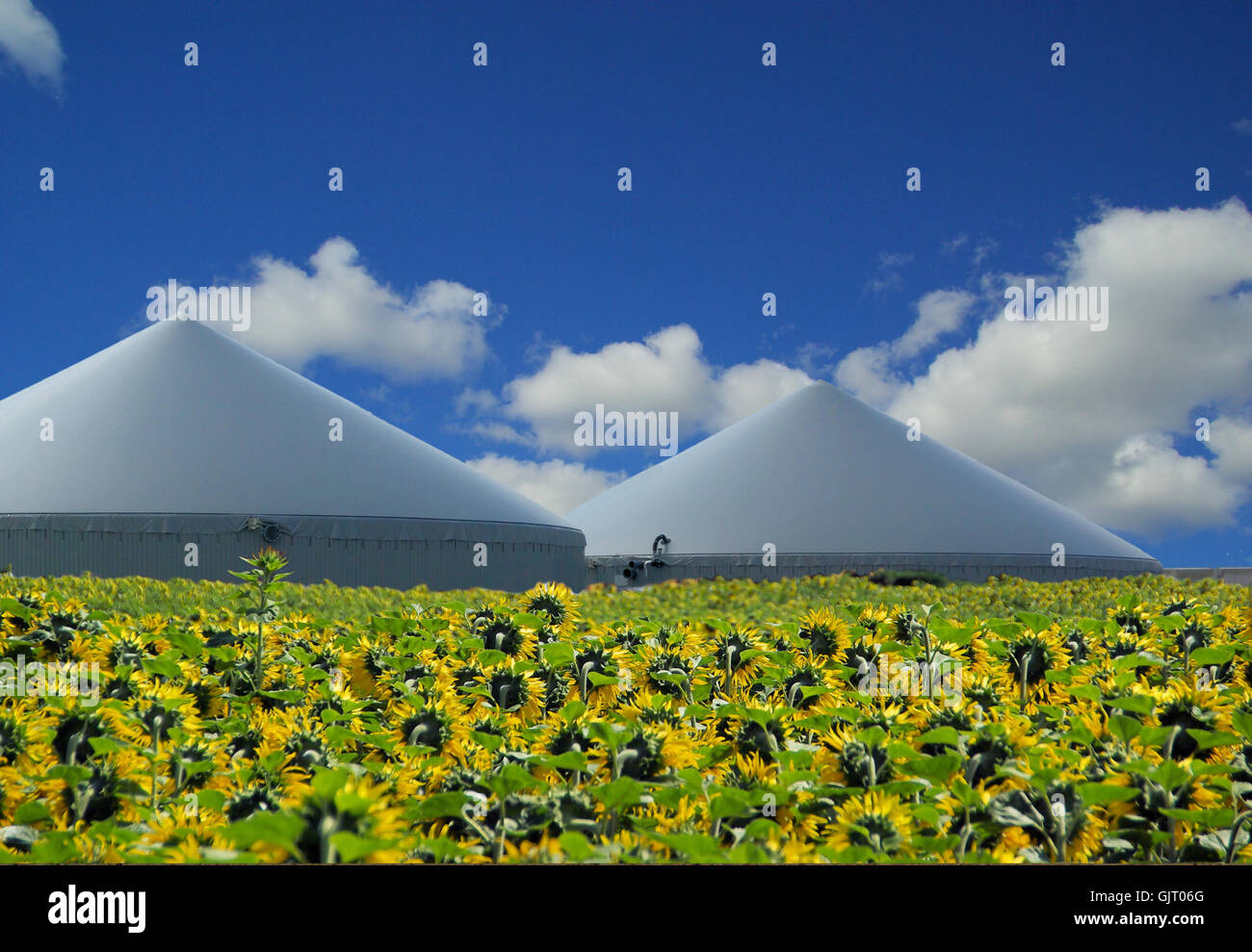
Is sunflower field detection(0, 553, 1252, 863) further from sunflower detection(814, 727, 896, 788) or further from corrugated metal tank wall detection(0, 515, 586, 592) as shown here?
corrugated metal tank wall detection(0, 515, 586, 592)

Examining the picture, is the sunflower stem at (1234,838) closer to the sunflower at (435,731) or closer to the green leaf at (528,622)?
the sunflower at (435,731)

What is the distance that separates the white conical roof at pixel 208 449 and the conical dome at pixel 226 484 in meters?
0.06

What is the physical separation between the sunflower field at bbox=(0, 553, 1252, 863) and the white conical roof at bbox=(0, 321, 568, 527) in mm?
22576

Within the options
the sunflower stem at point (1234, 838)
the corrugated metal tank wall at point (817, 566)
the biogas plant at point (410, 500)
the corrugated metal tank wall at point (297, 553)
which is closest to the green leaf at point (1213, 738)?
the sunflower stem at point (1234, 838)

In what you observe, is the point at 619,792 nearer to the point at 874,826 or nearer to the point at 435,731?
the point at 874,826

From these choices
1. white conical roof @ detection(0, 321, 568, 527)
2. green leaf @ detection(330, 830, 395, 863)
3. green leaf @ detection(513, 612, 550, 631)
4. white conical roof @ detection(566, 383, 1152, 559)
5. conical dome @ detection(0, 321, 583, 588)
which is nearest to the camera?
green leaf @ detection(330, 830, 395, 863)

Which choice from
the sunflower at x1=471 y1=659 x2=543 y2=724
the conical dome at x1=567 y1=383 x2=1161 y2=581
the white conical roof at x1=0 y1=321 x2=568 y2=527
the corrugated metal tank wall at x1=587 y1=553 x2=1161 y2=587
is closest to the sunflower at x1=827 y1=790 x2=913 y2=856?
the sunflower at x1=471 y1=659 x2=543 y2=724

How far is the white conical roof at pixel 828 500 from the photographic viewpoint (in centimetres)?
3503

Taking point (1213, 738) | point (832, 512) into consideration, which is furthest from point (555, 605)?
point (832, 512)

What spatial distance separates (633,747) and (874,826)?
63cm

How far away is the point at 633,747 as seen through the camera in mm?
2299

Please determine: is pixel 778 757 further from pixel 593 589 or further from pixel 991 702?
pixel 593 589

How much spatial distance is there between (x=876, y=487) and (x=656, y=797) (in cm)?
3644
